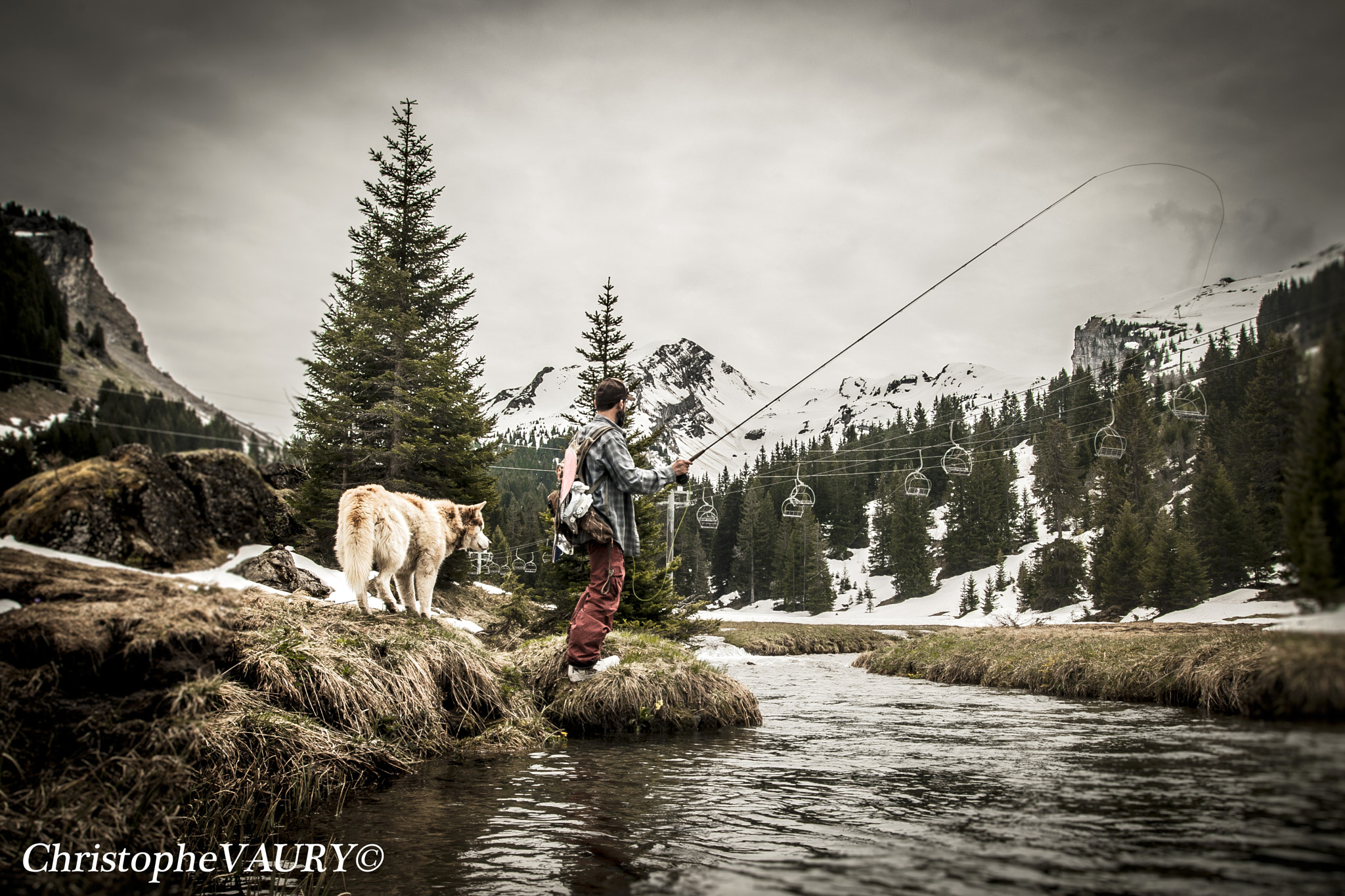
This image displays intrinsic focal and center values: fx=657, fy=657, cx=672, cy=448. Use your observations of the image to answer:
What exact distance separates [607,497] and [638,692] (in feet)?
8.94

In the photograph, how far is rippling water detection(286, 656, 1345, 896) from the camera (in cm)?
181

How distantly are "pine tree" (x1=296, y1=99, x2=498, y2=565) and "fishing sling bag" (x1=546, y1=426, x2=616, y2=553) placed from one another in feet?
44.9

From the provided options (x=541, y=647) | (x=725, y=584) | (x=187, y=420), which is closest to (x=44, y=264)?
(x=187, y=420)

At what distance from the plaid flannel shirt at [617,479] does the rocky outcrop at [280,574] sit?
737 cm

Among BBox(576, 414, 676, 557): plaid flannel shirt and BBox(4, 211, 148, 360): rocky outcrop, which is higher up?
BBox(4, 211, 148, 360): rocky outcrop

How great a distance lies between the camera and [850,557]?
347 feet

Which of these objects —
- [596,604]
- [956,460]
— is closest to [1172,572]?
[956,460]

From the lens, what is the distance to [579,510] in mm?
6203

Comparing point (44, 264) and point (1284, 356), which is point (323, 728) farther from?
point (1284, 356)

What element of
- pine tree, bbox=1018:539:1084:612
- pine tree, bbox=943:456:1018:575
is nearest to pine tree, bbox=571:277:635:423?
pine tree, bbox=1018:539:1084:612

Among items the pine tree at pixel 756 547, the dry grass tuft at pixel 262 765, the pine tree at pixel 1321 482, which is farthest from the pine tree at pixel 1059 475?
the pine tree at pixel 1321 482

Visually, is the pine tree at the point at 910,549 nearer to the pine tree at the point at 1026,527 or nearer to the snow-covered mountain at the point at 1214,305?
the pine tree at the point at 1026,527

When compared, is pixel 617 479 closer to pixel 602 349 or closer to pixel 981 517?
pixel 602 349

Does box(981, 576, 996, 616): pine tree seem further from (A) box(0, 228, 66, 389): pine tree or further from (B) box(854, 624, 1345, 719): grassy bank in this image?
(A) box(0, 228, 66, 389): pine tree
